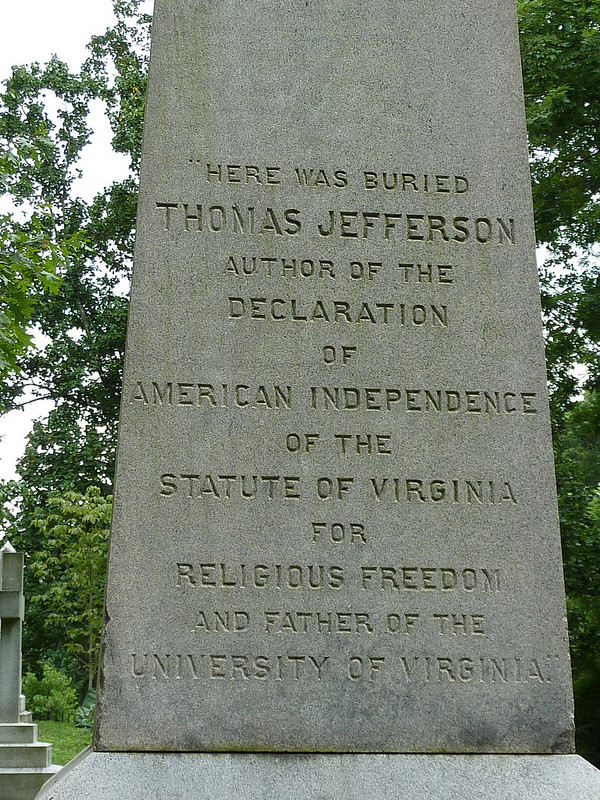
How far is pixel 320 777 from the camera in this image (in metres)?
3.50

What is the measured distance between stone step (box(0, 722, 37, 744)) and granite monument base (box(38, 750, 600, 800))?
36.4 feet

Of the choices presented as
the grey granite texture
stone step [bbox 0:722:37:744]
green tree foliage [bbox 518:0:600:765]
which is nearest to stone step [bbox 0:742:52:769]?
stone step [bbox 0:722:37:744]

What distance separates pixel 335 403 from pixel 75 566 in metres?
22.8

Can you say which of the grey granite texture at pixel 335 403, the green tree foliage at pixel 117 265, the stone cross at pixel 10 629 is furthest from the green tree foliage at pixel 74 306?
the grey granite texture at pixel 335 403

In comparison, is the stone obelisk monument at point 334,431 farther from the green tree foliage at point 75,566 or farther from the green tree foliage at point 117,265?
the green tree foliage at point 75,566

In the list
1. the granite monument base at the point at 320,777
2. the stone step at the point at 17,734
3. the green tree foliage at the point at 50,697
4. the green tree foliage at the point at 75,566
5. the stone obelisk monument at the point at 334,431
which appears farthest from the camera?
the green tree foliage at the point at 75,566

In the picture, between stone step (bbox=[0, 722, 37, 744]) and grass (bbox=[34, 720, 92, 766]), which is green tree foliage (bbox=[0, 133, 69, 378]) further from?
grass (bbox=[34, 720, 92, 766])

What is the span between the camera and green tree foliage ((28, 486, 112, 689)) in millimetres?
24750

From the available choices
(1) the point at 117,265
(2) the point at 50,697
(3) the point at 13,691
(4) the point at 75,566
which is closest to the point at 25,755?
(3) the point at 13,691

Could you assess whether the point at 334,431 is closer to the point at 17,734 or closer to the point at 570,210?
the point at 17,734

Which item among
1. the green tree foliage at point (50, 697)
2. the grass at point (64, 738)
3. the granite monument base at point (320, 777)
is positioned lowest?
the grass at point (64, 738)

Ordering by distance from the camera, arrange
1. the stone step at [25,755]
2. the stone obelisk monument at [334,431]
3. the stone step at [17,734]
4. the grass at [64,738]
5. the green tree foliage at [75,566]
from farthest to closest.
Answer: the green tree foliage at [75,566]
the grass at [64,738]
the stone step at [17,734]
the stone step at [25,755]
the stone obelisk monument at [334,431]

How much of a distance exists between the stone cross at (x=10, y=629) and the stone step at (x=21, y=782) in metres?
1.69

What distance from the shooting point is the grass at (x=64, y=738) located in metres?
17.4
